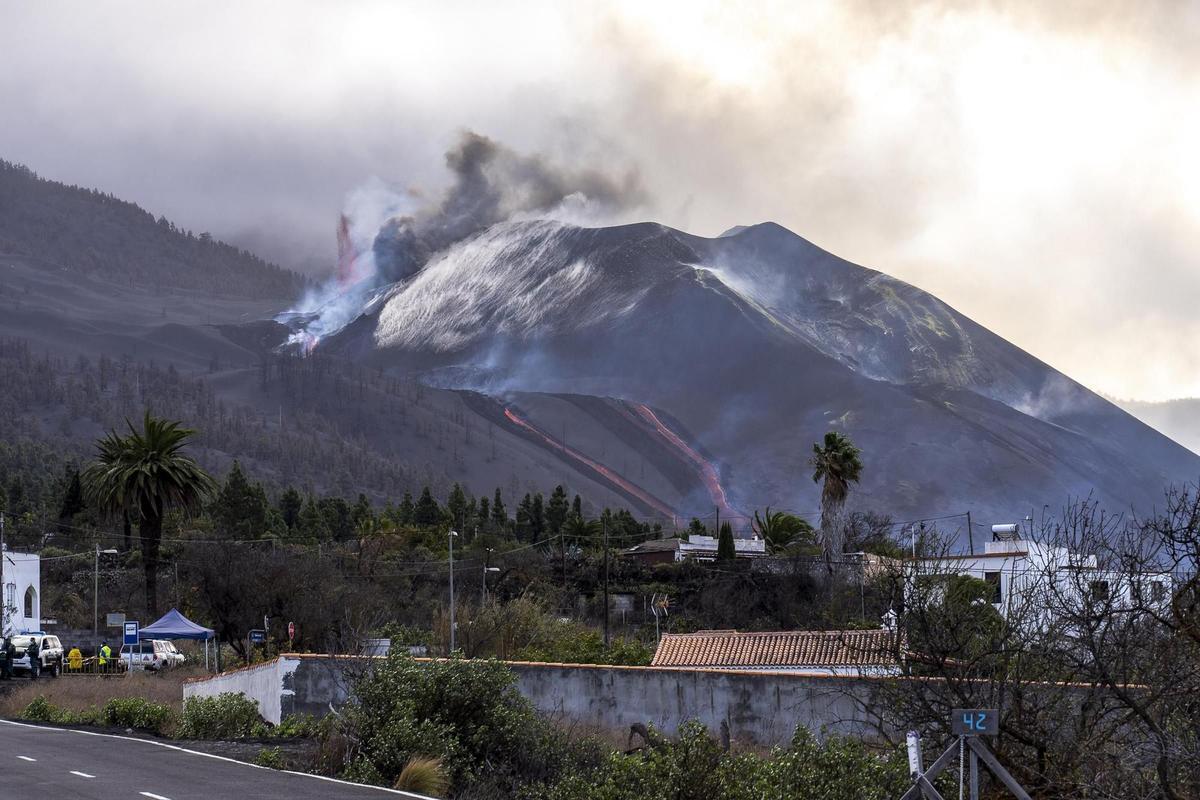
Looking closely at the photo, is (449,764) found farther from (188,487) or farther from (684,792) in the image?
(188,487)

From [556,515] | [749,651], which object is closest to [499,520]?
[556,515]

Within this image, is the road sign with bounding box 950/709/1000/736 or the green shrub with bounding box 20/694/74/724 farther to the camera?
the green shrub with bounding box 20/694/74/724

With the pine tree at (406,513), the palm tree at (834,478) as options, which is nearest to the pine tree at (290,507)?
the pine tree at (406,513)

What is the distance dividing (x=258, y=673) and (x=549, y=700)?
22.2 feet

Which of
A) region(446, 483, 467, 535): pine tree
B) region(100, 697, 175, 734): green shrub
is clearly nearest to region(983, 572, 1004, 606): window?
region(100, 697, 175, 734): green shrub

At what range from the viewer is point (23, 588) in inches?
3103

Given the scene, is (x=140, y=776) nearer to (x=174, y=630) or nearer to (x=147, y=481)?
(x=174, y=630)

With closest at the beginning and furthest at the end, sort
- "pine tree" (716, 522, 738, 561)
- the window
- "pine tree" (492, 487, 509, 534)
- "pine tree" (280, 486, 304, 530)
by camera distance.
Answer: the window → "pine tree" (716, 522, 738, 561) → "pine tree" (492, 487, 509, 534) → "pine tree" (280, 486, 304, 530)

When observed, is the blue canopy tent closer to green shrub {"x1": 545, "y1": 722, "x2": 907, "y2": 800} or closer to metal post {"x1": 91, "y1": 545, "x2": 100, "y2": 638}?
metal post {"x1": 91, "y1": 545, "x2": 100, "y2": 638}

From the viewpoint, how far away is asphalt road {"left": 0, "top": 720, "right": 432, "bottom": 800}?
20672 millimetres

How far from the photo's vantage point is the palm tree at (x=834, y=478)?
8325 cm

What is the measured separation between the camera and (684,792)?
21203 mm

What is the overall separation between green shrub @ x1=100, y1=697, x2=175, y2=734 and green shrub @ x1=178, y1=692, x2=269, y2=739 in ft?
3.08

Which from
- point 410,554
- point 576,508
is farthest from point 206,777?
point 576,508
